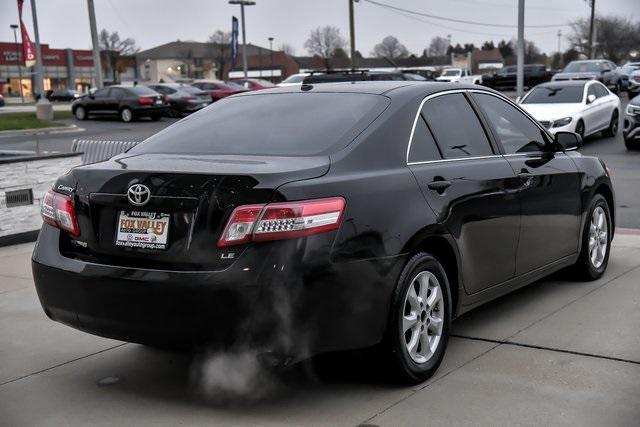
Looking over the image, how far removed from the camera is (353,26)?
42.9 metres

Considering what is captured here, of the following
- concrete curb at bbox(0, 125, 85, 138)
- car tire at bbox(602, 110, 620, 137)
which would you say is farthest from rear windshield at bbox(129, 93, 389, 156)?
concrete curb at bbox(0, 125, 85, 138)

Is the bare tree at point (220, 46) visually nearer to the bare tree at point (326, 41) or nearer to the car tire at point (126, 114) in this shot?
the bare tree at point (326, 41)

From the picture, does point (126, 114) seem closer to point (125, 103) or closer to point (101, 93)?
point (125, 103)

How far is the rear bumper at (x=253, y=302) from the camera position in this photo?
3639mm

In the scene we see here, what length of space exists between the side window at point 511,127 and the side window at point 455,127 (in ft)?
0.62

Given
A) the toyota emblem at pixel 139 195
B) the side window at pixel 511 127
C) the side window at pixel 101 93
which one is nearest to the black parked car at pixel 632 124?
the side window at pixel 511 127

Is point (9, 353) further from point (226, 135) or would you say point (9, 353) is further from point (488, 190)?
point (488, 190)

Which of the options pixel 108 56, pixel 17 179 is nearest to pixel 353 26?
pixel 17 179

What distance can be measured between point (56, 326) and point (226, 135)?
6.47 ft

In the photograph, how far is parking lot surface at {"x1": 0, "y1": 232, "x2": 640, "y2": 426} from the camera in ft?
12.9

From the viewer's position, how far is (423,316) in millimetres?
4355

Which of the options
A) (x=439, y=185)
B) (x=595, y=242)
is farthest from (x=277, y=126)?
(x=595, y=242)

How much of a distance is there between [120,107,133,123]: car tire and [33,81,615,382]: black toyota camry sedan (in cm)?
2901

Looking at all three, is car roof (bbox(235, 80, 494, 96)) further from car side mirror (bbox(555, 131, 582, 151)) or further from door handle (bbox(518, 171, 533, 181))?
car side mirror (bbox(555, 131, 582, 151))
